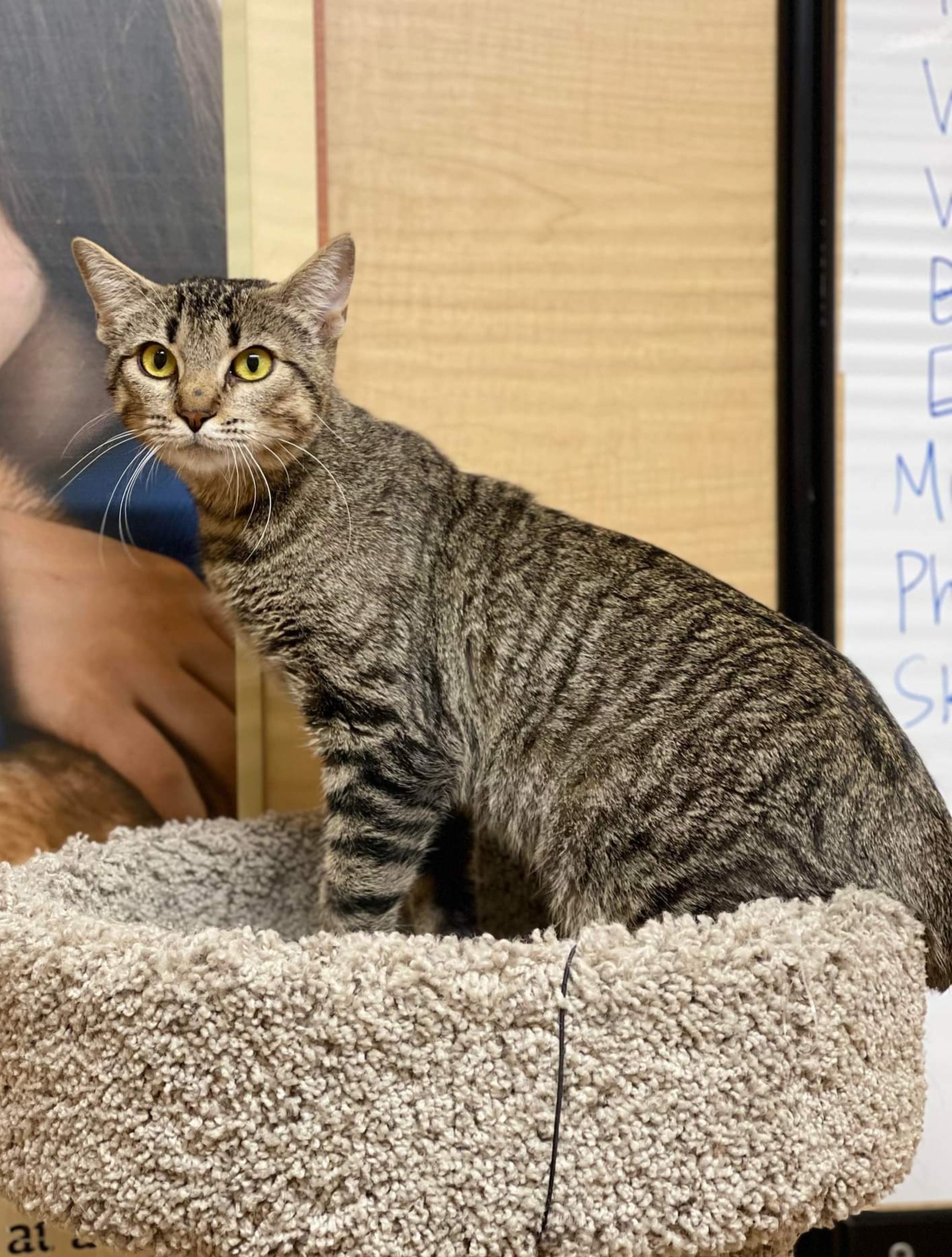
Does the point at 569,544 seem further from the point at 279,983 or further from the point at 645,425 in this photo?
the point at 279,983

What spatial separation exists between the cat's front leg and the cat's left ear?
1.56 feet

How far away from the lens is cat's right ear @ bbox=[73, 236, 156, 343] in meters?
1.10

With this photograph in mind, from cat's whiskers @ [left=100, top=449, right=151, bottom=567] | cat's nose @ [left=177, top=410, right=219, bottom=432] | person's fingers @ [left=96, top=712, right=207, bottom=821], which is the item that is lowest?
person's fingers @ [left=96, top=712, right=207, bottom=821]

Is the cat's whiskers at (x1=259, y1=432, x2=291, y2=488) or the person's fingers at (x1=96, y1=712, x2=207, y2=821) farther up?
the cat's whiskers at (x1=259, y1=432, x2=291, y2=488)

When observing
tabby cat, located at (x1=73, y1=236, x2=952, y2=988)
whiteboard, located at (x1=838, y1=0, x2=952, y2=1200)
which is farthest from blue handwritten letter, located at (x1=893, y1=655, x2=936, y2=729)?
tabby cat, located at (x1=73, y1=236, x2=952, y2=988)

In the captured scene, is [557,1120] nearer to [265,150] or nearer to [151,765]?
[151,765]

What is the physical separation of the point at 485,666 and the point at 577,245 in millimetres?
643

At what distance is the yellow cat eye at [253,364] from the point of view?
108cm

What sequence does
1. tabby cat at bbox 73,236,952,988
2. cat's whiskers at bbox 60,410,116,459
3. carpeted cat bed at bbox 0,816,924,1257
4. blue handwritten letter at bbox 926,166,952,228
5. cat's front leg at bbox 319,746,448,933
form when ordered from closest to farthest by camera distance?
carpeted cat bed at bbox 0,816,924,1257 → tabby cat at bbox 73,236,952,988 → cat's front leg at bbox 319,746,448,933 → cat's whiskers at bbox 60,410,116,459 → blue handwritten letter at bbox 926,166,952,228

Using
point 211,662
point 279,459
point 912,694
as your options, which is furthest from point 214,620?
point 912,694

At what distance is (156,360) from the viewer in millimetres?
1092

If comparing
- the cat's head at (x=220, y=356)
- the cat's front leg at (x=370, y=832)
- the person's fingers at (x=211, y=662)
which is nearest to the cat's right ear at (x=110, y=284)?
the cat's head at (x=220, y=356)

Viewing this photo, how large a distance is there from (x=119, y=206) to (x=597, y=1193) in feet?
3.97

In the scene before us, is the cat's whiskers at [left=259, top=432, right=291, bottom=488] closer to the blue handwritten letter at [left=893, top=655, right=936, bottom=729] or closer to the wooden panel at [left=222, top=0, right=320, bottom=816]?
the wooden panel at [left=222, top=0, right=320, bottom=816]
